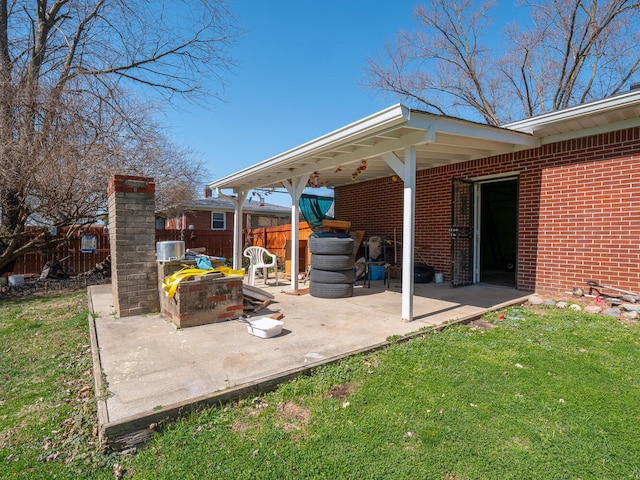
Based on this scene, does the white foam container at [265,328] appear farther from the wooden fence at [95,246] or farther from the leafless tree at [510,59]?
the leafless tree at [510,59]

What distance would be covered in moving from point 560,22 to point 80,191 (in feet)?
54.5

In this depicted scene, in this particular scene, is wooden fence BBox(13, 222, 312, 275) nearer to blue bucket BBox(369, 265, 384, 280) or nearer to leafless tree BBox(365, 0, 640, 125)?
blue bucket BBox(369, 265, 384, 280)

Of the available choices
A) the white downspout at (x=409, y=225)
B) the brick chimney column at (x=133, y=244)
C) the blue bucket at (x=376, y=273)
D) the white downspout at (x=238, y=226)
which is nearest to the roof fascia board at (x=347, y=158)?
the white downspout at (x=409, y=225)

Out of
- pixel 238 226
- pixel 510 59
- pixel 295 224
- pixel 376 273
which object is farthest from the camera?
pixel 510 59

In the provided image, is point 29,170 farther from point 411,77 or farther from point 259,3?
point 411,77

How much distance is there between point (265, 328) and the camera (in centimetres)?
362

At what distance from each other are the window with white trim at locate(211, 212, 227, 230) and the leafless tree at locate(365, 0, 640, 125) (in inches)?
423

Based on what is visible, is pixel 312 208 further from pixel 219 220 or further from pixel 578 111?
pixel 219 220

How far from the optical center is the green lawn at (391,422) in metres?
1.86

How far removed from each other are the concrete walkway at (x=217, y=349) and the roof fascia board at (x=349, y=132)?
234cm

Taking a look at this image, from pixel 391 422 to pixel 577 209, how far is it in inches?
197

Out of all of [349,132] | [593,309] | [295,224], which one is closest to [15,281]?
[295,224]

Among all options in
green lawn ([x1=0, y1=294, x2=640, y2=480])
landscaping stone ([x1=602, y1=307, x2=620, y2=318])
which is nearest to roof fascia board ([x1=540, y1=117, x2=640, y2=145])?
landscaping stone ([x1=602, y1=307, x2=620, y2=318])

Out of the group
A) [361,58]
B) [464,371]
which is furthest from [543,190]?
[361,58]
